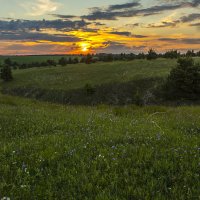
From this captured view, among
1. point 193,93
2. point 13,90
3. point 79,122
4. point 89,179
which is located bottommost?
point 13,90

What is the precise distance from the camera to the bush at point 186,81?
174 ft

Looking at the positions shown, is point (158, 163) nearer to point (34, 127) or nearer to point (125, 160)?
point (125, 160)

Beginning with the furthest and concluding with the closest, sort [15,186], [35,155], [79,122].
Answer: [79,122], [35,155], [15,186]

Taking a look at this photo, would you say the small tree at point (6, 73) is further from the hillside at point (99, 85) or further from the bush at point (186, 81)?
the bush at point (186, 81)

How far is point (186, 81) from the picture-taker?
52656mm

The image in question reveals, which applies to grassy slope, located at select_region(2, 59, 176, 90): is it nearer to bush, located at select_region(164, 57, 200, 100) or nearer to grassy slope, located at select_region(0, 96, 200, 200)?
bush, located at select_region(164, 57, 200, 100)

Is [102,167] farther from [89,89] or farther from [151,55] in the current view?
[151,55]

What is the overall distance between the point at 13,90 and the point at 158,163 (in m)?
91.8

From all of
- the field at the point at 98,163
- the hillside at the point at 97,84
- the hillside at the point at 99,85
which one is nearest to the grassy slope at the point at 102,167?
the field at the point at 98,163

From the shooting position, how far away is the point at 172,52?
10981 cm

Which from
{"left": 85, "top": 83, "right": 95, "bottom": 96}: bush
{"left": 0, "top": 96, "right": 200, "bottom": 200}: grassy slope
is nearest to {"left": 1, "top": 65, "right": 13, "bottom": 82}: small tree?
{"left": 85, "top": 83, "right": 95, "bottom": 96}: bush

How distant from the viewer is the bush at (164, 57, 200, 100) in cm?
5291

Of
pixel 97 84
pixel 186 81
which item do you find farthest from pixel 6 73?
pixel 186 81

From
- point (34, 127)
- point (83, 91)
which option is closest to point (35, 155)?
point (34, 127)
